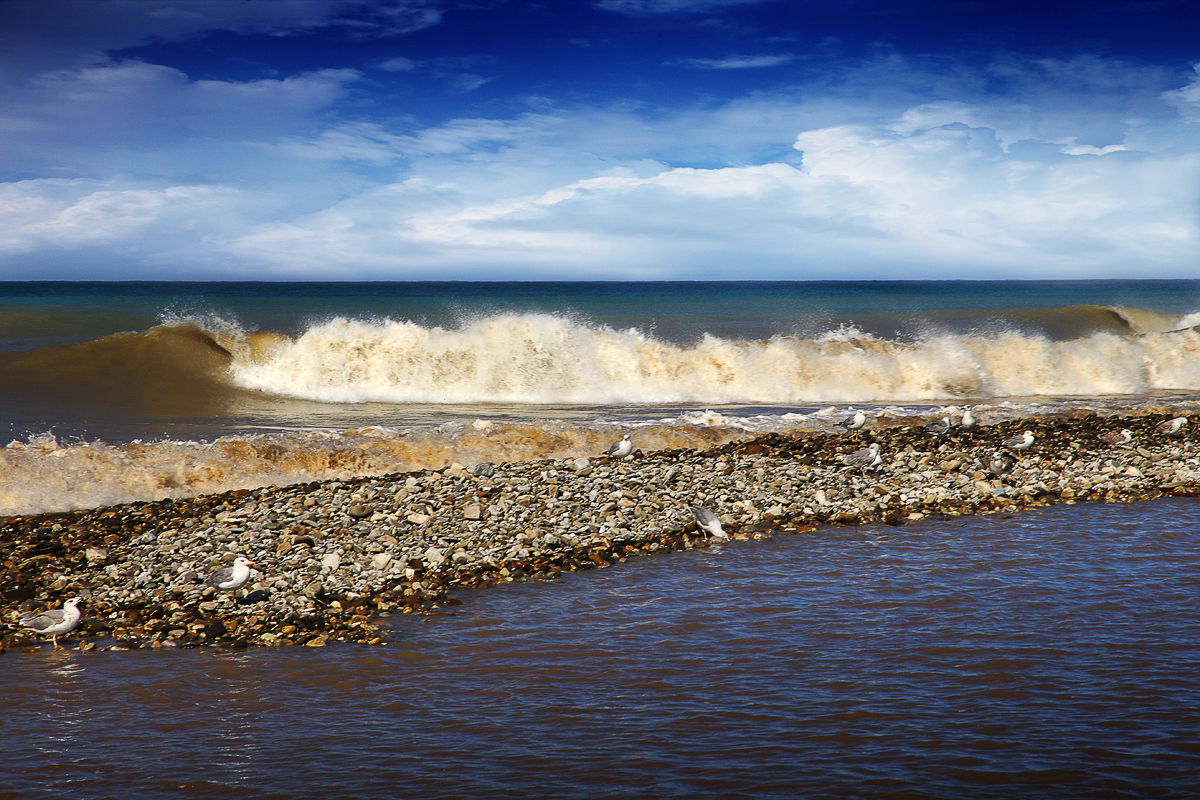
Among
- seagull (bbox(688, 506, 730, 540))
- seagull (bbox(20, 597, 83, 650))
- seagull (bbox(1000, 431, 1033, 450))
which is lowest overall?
seagull (bbox(20, 597, 83, 650))

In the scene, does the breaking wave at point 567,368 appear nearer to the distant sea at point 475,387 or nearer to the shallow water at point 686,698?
the distant sea at point 475,387

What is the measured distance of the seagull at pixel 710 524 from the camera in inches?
331

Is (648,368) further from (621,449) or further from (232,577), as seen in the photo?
(232,577)

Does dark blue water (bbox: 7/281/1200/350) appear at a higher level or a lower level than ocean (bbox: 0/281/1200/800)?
higher

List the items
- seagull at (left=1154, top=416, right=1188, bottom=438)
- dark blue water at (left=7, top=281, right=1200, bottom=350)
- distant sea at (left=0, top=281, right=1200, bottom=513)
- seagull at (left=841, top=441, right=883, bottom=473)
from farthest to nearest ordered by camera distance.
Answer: dark blue water at (left=7, top=281, right=1200, bottom=350)
distant sea at (left=0, top=281, right=1200, bottom=513)
seagull at (left=1154, top=416, right=1188, bottom=438)
seagull at (left=841, top=441, right=883, bottom=473)

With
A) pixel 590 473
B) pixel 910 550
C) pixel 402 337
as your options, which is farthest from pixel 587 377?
pixel 910 550

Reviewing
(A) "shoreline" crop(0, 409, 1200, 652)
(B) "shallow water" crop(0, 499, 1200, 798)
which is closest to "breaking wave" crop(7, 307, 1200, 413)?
(A) "shoreline" crop(0, 409, 1200, 652)

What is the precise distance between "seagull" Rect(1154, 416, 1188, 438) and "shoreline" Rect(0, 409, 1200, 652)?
0.26 metres

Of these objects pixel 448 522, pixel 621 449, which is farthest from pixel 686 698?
pixel 621 449

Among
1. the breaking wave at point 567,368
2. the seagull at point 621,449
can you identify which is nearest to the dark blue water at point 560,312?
the breaking wave at point 567,368

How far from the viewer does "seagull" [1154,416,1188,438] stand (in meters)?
12.4

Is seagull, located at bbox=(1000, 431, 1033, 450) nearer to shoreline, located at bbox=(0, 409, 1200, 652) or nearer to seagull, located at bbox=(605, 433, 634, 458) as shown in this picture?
shoreline, located at bbox=(0, 409, 1200, 652)

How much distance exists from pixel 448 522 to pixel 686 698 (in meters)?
3.92

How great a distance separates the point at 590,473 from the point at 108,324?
37.9m
